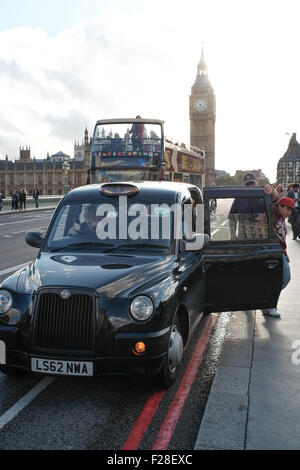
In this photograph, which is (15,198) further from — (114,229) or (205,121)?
(205,121)

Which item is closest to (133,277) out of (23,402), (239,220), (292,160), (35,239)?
(23,402)

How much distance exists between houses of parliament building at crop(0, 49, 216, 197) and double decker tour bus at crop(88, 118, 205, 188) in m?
118

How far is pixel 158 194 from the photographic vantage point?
17.1ft

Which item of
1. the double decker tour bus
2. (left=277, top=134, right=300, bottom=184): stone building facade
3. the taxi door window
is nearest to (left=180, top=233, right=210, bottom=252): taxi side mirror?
the taxi door window

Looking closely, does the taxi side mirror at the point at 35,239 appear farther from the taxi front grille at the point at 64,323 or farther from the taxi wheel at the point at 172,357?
the taxi wheel at the point at 172,357

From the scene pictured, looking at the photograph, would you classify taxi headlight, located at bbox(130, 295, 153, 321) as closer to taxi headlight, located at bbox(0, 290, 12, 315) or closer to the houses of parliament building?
taxi headlight, located at bbox(0, 290, 12, 315)

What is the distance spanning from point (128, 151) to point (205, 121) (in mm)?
127965

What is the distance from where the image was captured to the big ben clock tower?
140 m

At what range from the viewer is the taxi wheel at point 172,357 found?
415 centimetres

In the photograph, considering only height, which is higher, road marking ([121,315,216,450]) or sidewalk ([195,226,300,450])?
sidewalk ([195,226,300,450])

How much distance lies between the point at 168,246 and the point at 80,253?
2.77ft

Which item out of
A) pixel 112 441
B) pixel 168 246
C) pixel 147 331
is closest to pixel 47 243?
pixel 168 246

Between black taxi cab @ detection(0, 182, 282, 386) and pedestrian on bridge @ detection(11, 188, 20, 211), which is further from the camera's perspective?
pedestrian on bridge @ detection(11, 188, 20, 211)

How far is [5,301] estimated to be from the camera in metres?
4.09
